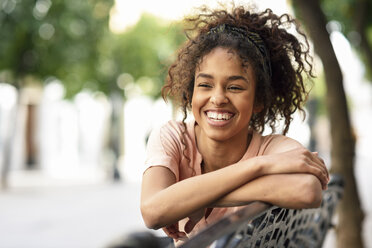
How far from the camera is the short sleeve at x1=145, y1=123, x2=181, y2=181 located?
2.13 m

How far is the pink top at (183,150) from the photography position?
7.02ft

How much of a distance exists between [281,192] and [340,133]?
121 inches

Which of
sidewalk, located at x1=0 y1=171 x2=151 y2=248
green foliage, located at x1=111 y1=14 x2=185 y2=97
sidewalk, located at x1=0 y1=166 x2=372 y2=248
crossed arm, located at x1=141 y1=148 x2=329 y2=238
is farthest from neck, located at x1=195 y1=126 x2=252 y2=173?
green foliage, located at x1=111 y1=14 x2=185 y2=97

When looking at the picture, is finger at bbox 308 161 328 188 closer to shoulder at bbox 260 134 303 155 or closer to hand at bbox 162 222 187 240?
shoulder at bbox 260 134 303 155

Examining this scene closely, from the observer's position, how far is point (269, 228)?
1629mm

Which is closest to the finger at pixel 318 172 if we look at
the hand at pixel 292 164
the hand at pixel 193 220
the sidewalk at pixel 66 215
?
the hand at pixel 292 164

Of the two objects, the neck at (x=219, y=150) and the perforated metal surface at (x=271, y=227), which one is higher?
the neck at (x=219, y=150)

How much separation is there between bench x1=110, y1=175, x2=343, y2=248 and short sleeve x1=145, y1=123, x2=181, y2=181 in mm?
529

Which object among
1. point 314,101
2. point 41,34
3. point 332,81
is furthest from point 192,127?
point 41,34

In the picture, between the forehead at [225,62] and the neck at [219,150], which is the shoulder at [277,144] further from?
the forehead at [225,62]

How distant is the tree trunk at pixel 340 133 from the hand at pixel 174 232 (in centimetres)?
279

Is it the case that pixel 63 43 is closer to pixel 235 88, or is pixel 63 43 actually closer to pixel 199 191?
pixel 235 88

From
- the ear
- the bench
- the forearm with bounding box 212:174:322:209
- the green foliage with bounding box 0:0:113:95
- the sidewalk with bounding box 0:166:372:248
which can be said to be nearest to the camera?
the bench

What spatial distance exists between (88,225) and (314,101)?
6761 mm
